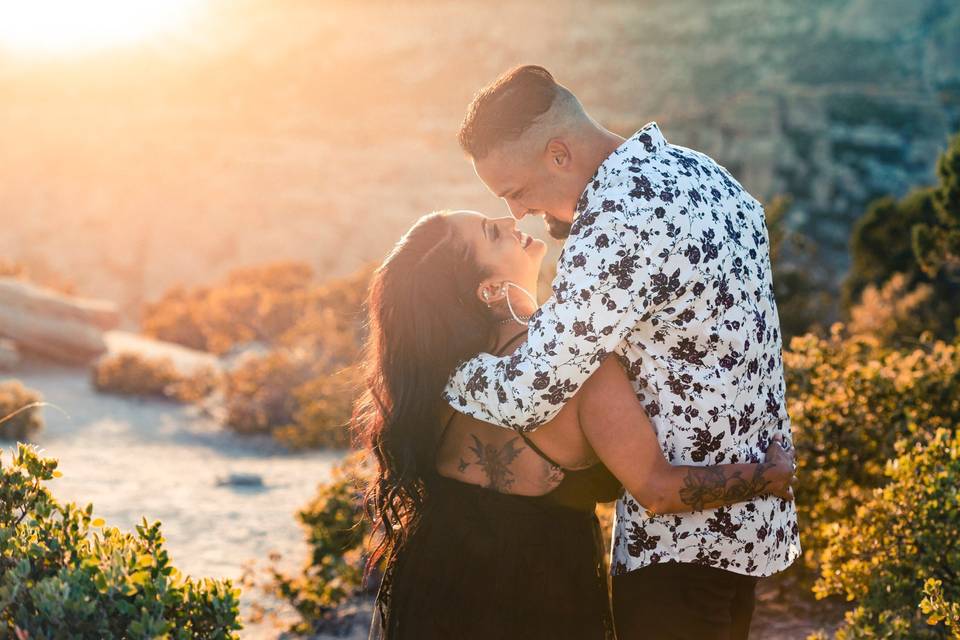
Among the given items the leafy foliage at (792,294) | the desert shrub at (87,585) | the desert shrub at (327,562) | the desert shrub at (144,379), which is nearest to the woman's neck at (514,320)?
the desert shrub at (87,585)

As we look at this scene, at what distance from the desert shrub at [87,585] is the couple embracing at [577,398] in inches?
26.9

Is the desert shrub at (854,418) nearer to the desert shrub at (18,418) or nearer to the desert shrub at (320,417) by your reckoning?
the desert shrub at (320,417)

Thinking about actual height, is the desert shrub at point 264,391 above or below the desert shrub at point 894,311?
below

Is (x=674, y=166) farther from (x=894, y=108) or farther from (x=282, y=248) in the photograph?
(x=894, y=108)

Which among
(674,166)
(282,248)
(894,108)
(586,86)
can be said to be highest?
(586,86)

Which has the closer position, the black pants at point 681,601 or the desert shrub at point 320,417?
the black pants at point 681,601

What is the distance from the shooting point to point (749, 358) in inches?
89.6

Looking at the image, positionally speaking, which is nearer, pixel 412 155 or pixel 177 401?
pixel 177 401

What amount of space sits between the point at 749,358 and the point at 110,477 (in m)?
7.46

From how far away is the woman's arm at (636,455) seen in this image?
2.20 meters

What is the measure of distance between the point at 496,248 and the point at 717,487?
97 cm

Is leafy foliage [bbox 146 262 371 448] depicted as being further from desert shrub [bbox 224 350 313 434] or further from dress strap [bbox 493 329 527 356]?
dress strap [bbox 493 329 527 356]

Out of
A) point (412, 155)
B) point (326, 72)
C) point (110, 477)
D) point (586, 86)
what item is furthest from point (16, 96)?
point (110, 477)

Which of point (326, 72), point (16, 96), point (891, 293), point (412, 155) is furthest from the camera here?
point (326, 72)
